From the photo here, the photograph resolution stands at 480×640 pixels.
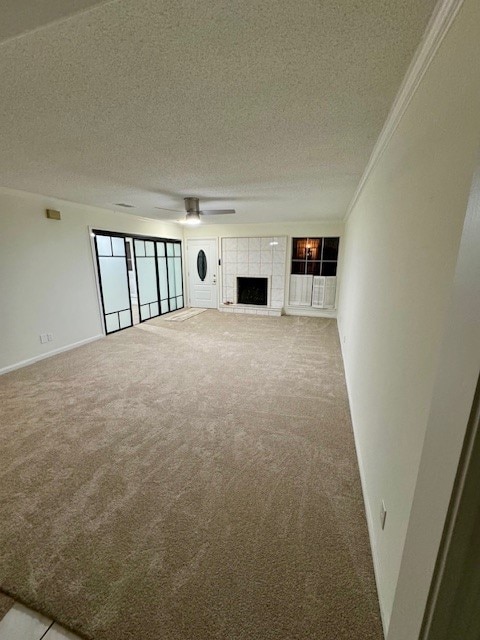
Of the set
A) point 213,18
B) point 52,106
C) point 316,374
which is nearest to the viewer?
point 213,18

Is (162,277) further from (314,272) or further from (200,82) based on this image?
Answer: (200,82)

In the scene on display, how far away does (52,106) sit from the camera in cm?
148

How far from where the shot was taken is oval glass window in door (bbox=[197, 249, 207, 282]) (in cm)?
723

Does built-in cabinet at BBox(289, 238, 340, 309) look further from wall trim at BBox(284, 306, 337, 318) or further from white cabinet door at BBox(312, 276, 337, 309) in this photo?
wall trim at BBox(284, 306, 337, 318)

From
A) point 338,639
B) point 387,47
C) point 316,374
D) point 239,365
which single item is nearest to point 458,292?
point 387,47

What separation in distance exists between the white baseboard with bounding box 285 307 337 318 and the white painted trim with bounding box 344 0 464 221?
15.9ft

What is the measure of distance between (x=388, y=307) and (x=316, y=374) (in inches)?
83.2

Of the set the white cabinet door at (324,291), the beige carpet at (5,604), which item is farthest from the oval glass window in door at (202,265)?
the beige carpet at (5,604)

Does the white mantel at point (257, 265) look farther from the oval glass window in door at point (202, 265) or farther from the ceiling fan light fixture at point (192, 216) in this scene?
the ceiling fan light fixture at point (192, 216)

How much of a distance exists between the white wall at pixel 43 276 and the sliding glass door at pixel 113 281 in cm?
20

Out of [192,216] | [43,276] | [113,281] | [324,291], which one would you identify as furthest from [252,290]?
[43,276]

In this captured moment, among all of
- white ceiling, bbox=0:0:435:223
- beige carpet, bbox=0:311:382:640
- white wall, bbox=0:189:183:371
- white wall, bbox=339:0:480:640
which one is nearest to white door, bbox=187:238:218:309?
white wall, bbox=0:189:183:371

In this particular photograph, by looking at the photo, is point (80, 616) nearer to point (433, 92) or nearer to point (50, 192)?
point (433, 92)

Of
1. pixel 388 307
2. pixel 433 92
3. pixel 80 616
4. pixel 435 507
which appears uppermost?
pixel 433 92
